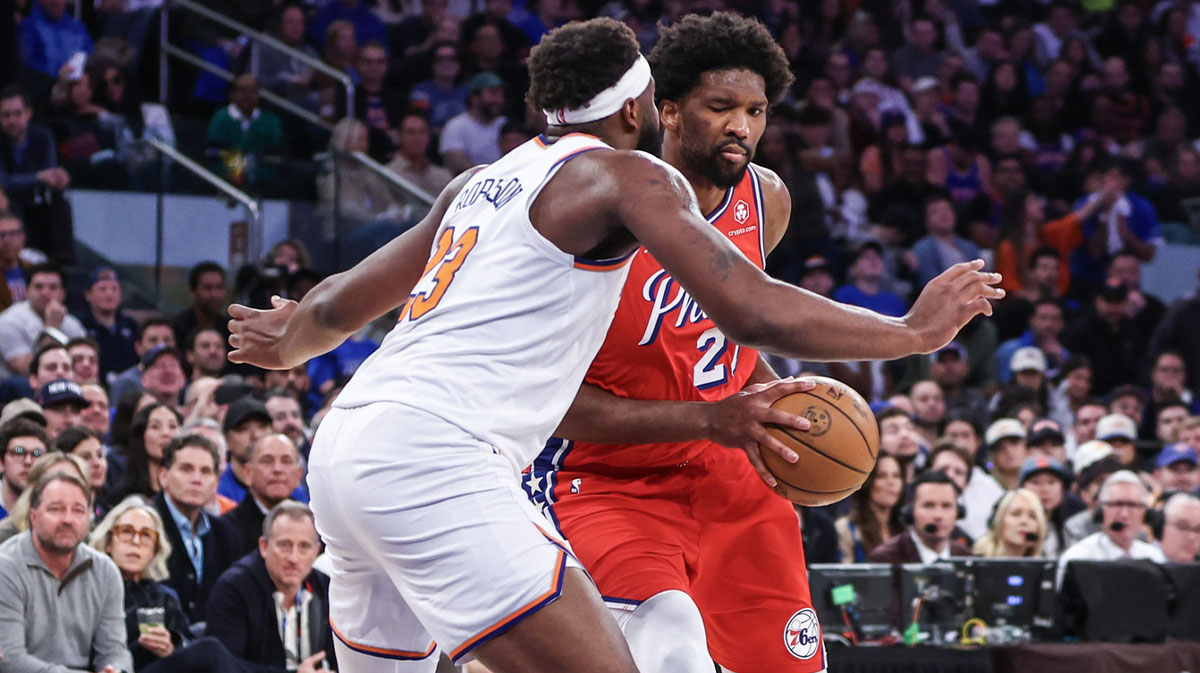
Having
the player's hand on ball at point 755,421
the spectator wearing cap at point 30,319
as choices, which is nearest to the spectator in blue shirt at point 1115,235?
the spectator wearing cap at point 30,319

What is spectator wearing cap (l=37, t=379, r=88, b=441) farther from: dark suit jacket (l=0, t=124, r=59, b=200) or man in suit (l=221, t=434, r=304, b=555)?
dark suit jacket (l=0, t=124, r=59, b=200)

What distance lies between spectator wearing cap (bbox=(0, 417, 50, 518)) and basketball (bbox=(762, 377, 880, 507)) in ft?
16.7

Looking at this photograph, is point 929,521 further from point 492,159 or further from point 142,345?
point 492,159

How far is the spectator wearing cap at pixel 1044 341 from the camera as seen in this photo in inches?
532

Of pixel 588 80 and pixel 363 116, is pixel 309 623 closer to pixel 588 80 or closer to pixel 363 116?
pixel 588 80

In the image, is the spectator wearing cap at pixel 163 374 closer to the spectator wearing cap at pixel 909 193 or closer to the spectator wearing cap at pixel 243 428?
the spectator wearing cap at pixel 243 428

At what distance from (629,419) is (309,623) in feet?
12.6

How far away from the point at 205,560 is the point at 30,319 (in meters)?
3.03

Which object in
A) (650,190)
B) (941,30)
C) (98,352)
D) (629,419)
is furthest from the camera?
(941,30)

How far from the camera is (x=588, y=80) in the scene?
371 cm

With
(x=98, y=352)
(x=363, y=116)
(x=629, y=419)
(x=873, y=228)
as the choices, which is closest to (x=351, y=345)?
(x=98, y=352)

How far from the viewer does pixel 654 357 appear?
468 cm

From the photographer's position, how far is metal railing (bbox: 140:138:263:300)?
1166 centimetres

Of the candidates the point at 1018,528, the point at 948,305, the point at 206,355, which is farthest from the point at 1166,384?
the point at 948,305
